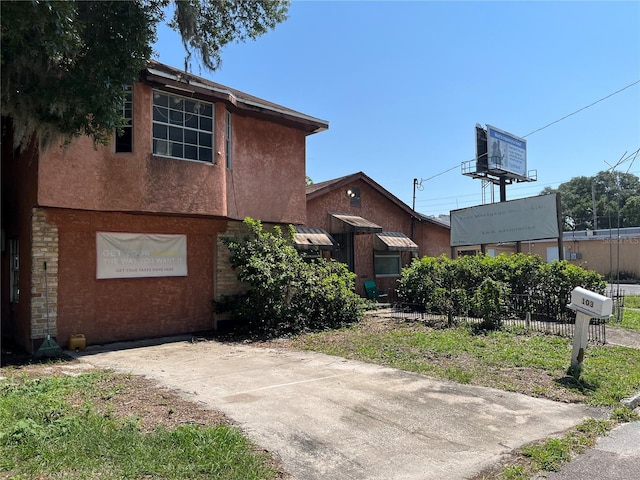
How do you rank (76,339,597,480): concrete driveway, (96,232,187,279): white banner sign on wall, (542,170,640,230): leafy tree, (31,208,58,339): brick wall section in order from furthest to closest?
(542,170,640,230): leafy tree < (96,232,187,279): white banner sign on wall < (31,208,58,339): brick wall section < (76,339,597,480): concrete driveway

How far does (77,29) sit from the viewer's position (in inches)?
223

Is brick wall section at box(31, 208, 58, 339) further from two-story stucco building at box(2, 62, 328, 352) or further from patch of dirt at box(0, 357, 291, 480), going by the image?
patch of dirt at box(0, 357, 291, 480)

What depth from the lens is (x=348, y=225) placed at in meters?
16.6

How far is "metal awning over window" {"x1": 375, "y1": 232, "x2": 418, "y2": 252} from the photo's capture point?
18.4m

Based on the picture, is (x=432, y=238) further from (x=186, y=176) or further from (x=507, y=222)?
(x=186, y=176)

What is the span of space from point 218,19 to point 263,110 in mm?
5090

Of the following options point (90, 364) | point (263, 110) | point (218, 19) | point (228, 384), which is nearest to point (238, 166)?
point (263, 110)

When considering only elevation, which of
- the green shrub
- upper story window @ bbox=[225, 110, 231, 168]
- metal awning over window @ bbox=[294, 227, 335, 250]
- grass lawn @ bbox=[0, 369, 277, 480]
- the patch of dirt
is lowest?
the patch of dirt

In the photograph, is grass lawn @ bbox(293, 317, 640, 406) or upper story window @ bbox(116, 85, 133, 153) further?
upper story window @ bbox(116, 85, 133, 153)

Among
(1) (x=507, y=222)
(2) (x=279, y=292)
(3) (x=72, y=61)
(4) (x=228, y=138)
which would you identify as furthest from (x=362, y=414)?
(1) (x=507, y=222)

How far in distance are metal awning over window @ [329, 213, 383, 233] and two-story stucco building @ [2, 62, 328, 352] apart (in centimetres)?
432

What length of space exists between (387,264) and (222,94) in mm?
10621

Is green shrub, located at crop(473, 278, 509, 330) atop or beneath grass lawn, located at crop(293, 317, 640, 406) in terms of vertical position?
atop

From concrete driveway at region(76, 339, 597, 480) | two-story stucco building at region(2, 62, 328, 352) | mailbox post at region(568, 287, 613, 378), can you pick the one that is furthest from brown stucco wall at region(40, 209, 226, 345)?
mailbox post at region(568, 287, 613, 378)
